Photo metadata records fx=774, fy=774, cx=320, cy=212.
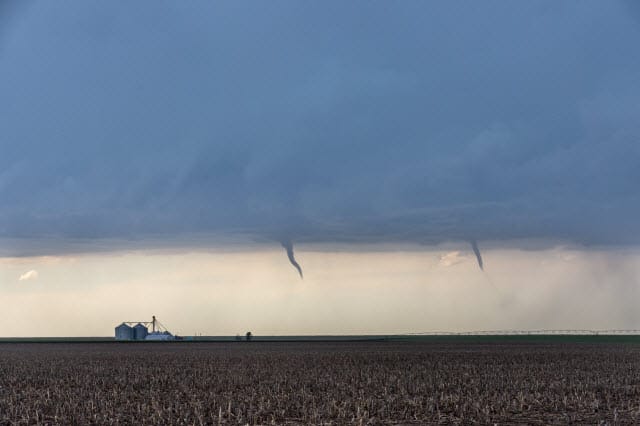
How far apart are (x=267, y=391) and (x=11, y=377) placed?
61.6 feet

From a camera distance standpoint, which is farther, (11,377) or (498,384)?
(11,377)

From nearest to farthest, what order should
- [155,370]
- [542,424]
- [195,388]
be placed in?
[542,424]
[195,388]
[155,370]

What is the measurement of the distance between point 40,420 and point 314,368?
25064mm

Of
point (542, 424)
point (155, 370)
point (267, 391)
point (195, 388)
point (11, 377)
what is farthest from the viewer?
point (155, 370)

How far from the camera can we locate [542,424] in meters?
24.4

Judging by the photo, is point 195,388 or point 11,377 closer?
point 195,388

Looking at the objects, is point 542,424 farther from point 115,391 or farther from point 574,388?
point 115,391

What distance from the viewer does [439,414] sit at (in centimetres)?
2597

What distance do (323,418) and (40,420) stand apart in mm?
9448

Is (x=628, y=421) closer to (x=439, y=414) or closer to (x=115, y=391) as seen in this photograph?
(x=439, y=414)

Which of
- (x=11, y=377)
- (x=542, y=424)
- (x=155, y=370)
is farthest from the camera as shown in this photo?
(x=155, y=370)

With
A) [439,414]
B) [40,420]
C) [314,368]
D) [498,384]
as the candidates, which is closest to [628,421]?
[439,414]

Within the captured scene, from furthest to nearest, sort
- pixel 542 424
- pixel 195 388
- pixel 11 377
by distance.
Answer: pixel 11 377, pixel 195 388, pixel 542 424

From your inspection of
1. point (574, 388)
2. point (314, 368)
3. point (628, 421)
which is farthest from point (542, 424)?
point (314, 368)
